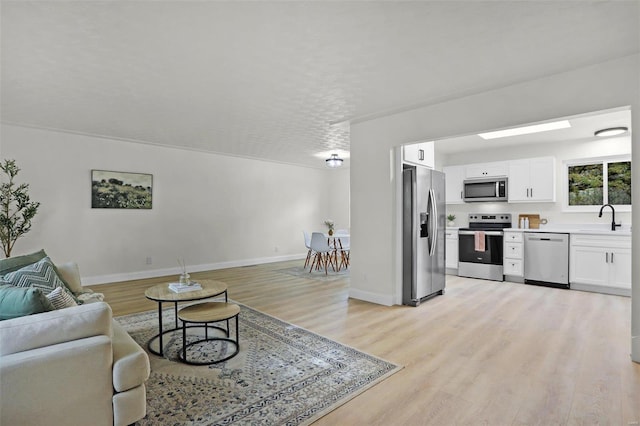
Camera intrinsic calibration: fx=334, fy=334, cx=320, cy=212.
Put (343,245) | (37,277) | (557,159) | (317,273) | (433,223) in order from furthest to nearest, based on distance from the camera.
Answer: (343,245) → (317,273) → (557,159) → (433,223) → (37,277)

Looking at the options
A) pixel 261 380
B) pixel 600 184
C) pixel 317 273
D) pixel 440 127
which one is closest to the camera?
pixel 261 380

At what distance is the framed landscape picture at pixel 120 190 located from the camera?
18.3 ft

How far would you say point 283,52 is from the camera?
2.67 m

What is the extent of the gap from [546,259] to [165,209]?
676cm

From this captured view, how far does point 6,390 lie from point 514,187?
694cm

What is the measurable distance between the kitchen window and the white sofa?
6.74 metres

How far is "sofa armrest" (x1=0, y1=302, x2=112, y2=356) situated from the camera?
5.15 ft

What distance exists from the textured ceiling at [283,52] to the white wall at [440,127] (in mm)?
143

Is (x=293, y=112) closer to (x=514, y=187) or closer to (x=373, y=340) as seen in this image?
(x=373, y=340)

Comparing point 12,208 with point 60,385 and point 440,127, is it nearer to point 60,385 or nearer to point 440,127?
point 60,385

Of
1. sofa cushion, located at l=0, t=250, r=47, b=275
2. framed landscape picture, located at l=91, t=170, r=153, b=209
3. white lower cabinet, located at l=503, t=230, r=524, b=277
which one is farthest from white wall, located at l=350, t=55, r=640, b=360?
framed landscape picture, located at l=91, t=170, r=153, b=209

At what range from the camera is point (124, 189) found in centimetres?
588

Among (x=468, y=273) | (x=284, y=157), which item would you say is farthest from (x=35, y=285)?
(x=468, y=273)

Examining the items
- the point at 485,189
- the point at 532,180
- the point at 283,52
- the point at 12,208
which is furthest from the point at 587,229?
the point at 12,208
